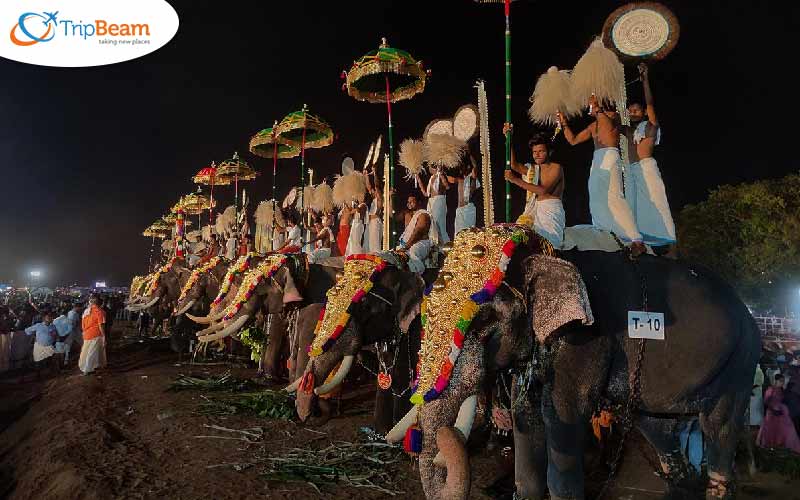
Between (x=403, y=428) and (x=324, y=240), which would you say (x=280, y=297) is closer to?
(x=324, y=240)

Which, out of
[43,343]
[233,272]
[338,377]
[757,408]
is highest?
[233,272]

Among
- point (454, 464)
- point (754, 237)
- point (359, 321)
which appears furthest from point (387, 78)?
point (754, 237)

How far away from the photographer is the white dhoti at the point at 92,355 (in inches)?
517

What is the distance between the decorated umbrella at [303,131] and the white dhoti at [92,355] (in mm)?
6183

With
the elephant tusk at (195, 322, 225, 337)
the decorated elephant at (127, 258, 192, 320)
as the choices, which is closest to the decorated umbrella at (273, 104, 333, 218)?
the elephant tusk at (195, 322, 225, 337)

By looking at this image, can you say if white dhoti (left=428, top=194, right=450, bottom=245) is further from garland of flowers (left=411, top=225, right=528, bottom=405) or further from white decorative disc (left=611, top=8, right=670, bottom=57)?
garland of flowers (left=411, top=225, right=528, bottom=405)

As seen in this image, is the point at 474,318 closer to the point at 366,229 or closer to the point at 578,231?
the point at 578,231

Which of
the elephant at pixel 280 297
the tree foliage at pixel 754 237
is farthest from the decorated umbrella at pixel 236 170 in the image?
the tree foliage at pixel 754 237

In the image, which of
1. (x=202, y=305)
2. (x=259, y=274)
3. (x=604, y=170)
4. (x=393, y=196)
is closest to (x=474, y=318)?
(x=604, y=170)

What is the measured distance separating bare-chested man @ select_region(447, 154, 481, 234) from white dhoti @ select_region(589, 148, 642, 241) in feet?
12.4

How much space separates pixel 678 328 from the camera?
13.6 feet

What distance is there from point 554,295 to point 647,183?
2920 mm

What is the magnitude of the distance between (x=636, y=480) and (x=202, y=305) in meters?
11.7

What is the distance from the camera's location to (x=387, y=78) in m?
10.5
